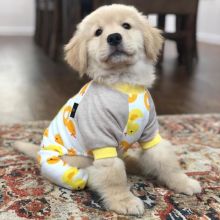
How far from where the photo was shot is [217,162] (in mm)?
1365

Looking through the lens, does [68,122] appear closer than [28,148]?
Yes

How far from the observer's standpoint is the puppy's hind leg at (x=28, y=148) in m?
1.38

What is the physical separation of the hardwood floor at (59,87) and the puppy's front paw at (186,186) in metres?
0.94

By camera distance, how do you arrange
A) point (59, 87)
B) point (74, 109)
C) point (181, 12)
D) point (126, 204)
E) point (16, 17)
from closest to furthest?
point (126, 204)
point (74, 109)
point (59, 87)
point (181, 12)
point (16, 17)

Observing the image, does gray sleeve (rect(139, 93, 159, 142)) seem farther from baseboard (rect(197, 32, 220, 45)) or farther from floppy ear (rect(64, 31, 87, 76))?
baseboard (rect(197, 32, 220, 45))

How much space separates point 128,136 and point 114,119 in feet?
0.24

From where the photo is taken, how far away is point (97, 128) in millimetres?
1053

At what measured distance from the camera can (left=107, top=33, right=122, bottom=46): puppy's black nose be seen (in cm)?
106

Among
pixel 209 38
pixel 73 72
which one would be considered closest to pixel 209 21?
pixel 209 38

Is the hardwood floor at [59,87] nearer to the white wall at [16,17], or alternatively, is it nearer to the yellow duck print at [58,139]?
the yellow duck print at [58,139]

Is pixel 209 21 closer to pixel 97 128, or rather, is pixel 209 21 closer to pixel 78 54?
pixel 78 54

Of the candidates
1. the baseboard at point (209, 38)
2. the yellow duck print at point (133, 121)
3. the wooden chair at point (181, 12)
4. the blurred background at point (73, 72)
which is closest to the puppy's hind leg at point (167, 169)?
the yellow duck print at point (133, 121)

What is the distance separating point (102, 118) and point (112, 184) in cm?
18

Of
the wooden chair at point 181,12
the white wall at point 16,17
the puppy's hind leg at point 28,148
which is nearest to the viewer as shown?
the puppy's hind leg at point 28,148
